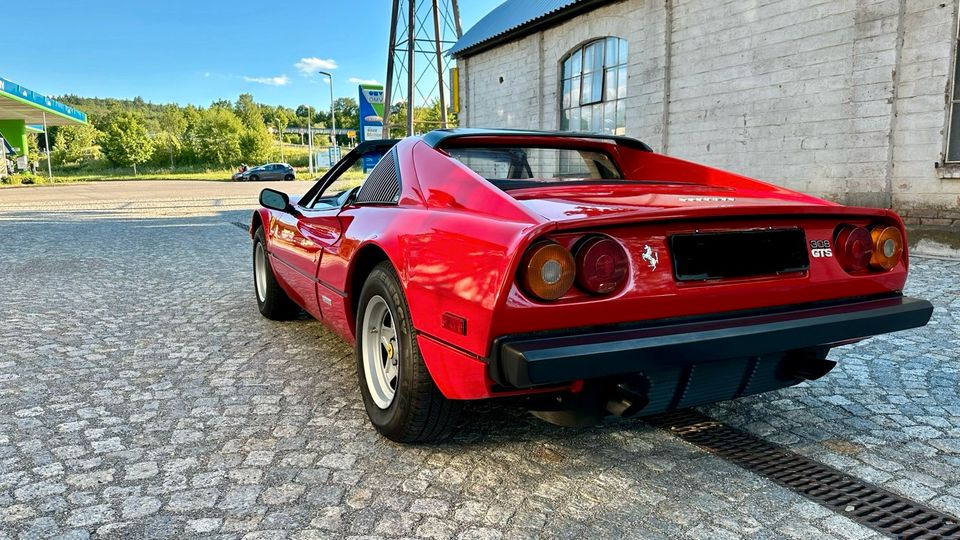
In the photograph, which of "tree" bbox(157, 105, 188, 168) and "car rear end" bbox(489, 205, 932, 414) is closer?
"car rear end" bbox(489, 205, 932, 414)

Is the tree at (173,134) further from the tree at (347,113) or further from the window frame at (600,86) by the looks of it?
the window frame at (600,86)

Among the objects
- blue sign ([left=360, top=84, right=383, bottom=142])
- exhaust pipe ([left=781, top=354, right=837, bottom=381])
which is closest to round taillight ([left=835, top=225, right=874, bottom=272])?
exhaust pipe ([left=781, top=354, right=837, bottom=381])

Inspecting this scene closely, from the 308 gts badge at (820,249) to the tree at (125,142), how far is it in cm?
7393

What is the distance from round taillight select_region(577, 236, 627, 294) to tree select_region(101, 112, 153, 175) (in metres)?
73.8

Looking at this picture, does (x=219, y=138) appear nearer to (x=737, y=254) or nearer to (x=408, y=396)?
(x=408, y=396)

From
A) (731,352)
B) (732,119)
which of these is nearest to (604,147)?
(731,352)

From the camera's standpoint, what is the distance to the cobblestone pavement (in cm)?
203

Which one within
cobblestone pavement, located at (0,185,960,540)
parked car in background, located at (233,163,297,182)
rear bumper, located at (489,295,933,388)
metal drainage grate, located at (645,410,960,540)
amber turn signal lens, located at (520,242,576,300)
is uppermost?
parked car in background, located at (233,163,297,182)

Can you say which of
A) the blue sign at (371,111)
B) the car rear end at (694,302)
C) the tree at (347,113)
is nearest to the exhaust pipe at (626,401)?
the car rear end at (694,302)

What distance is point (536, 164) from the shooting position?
3.32m

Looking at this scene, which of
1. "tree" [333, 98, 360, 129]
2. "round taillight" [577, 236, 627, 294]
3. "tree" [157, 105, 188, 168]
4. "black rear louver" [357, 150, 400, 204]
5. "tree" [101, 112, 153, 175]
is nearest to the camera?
"round taillight" [577, 236, 627, 294]

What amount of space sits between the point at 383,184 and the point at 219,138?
7172cm

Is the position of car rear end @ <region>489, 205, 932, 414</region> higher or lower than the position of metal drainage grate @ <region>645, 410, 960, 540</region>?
higher

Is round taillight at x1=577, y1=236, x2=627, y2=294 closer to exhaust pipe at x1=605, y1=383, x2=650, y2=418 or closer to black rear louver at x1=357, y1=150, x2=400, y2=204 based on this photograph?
exhaust pipe at x1=605, y1=383, x2=650, y2=418
